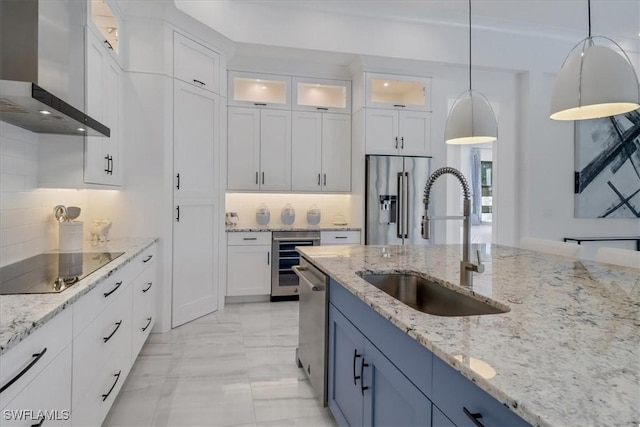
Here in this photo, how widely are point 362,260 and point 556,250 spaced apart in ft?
4.78

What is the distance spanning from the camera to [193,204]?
3805mm

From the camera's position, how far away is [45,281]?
1661mm

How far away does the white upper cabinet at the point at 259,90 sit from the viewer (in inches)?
186

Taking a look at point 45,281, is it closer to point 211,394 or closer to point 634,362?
point 211,394

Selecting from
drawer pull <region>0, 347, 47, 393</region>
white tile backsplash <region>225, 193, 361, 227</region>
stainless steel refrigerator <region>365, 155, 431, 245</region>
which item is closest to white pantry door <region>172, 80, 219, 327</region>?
white tile backsplash <region>225, 193, 361, 227</region>

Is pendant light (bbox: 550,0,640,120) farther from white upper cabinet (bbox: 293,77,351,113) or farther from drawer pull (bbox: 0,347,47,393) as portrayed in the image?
white upper cabinet (bbox: 293,77,351,113)

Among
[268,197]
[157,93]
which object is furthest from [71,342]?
[268,197]

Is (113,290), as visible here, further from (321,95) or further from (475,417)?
(321,95)

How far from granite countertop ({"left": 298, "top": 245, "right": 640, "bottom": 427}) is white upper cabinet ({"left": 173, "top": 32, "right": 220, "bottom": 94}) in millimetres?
2697

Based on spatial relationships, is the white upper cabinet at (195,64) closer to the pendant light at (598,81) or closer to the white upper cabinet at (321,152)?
the white upper cabinet at (321,152)

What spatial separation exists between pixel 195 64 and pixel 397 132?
2.54m

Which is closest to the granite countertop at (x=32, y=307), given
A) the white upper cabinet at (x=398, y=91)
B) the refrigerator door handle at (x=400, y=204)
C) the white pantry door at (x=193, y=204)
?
the white pantry door at (x=193, y=204)

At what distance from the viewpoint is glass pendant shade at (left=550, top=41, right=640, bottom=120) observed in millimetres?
1860

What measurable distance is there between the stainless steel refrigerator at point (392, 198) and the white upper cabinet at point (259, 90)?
1.39 m
